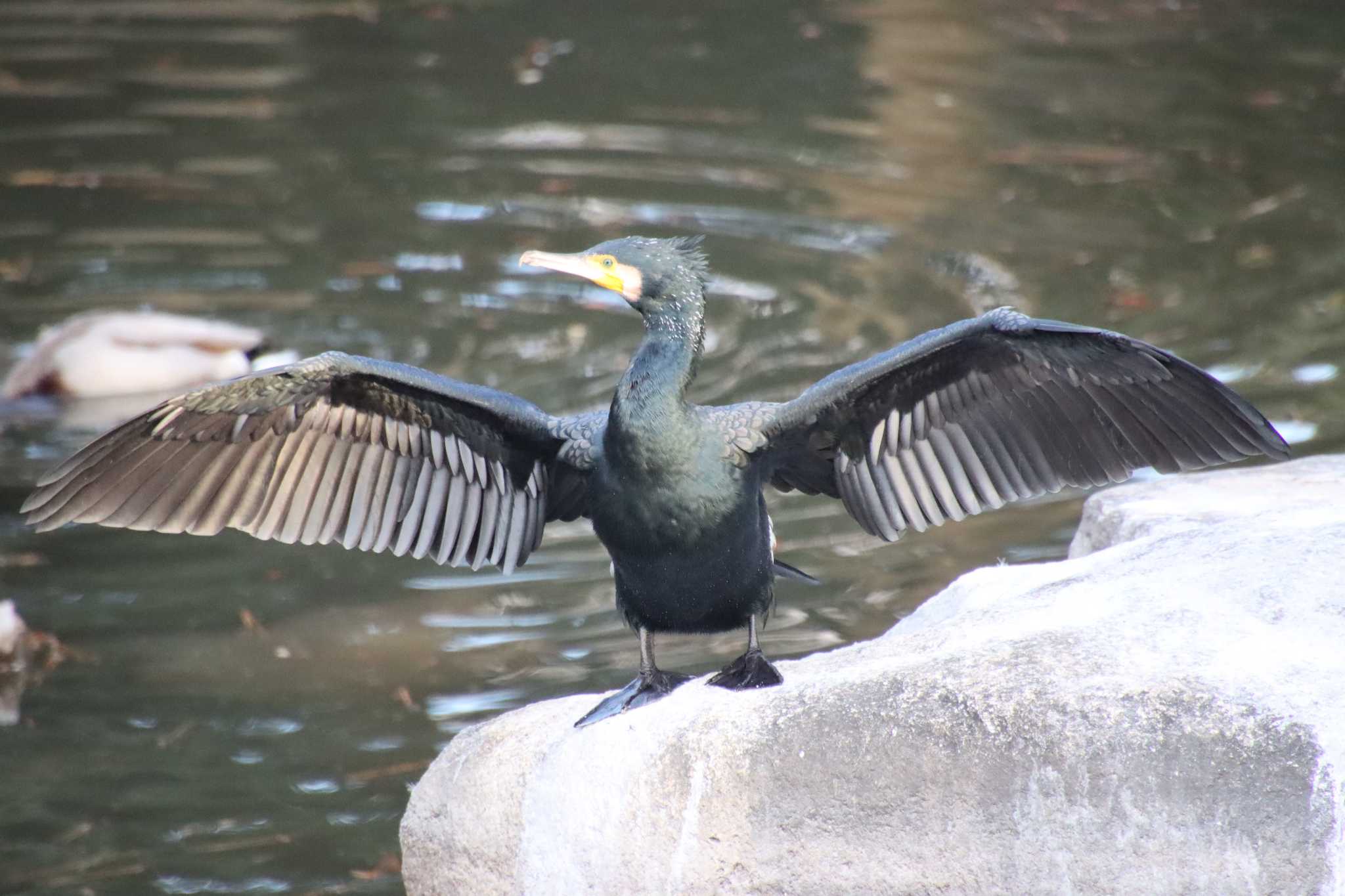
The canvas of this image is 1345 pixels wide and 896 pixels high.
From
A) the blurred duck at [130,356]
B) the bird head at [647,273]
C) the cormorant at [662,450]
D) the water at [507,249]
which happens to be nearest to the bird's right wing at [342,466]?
the cormorant at [662,450]

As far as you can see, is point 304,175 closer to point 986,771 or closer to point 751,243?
point 751,243

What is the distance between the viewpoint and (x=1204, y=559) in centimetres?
399

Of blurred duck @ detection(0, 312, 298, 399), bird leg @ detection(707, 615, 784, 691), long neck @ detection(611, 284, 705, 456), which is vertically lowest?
blurred duck @ detection(0, 312, 298, 399)

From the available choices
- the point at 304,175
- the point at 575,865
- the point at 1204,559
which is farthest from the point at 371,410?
the point at 304,175

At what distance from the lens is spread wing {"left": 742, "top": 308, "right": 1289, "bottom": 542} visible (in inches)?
158

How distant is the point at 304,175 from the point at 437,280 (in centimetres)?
184

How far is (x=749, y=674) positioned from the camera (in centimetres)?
409

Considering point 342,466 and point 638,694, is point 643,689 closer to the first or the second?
point 638,694

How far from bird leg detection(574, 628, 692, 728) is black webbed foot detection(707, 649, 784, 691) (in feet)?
0.47

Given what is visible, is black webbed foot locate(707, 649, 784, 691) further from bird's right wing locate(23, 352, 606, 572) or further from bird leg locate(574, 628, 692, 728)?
A: bird's right wing locate(23, 352, 606, 572)

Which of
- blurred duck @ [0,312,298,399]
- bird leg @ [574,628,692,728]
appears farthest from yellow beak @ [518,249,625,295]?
blurred duck @ [0,312,298,399]

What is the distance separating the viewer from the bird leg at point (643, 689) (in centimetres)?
405

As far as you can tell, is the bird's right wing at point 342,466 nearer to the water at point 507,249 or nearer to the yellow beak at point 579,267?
the yellow beak at point 579,267

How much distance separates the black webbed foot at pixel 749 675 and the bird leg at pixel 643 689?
14 centimetres
